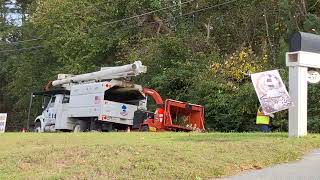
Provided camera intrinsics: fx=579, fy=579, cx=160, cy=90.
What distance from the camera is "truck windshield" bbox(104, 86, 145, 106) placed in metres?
26.7

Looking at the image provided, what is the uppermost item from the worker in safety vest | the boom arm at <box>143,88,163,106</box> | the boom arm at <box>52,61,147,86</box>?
the boom arm at <box>52,61,147,86</box>

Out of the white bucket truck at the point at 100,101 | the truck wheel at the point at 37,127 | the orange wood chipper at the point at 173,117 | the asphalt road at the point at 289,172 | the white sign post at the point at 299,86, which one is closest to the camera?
the asphalt road at the point at 289,172

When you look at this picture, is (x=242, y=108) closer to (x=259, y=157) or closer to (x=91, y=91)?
(x=91, y=91)

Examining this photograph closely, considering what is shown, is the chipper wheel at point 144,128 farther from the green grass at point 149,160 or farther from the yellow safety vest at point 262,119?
the green grass at point 149,160

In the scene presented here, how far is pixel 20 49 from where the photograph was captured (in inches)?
1839

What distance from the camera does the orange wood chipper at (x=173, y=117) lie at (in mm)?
24516

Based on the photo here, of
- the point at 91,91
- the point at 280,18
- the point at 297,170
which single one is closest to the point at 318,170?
the point at 297,170

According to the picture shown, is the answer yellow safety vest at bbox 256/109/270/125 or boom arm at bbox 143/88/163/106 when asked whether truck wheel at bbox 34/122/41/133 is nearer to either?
boom arm at bbox 143/88/163/106

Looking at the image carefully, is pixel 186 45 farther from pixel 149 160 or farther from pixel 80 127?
pixel 149 160

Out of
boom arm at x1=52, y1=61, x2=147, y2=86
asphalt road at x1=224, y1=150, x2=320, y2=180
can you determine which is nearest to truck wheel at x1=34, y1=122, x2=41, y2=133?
boom arm at x1=52, y1=61, x2=147, y2=86

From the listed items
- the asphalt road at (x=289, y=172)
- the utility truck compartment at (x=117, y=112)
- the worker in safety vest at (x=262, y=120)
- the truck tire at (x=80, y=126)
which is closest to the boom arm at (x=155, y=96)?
the utility truck compartment at (x=117, y=112)

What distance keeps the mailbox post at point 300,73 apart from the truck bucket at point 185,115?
11.8 m

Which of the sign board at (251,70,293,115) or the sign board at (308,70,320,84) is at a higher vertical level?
the sign board at (308,70,320,84)

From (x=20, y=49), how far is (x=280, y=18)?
2472 centimetres
